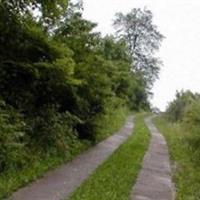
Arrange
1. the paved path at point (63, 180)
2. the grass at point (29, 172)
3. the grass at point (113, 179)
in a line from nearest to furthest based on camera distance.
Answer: the paved path at point (63, 180) < the grass at point (29, 172) < the grass at point (113, 179)

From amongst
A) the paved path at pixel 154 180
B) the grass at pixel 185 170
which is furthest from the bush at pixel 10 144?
the grass at pixel 185 170

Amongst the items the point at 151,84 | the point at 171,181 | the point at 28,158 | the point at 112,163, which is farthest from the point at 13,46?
the point at 151,84

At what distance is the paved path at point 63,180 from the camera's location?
10.8 m

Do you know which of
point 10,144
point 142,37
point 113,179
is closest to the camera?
point 10,144

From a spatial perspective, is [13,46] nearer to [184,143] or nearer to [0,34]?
[0,34]

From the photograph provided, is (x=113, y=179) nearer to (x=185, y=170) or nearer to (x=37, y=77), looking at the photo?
(x=37, y=77)

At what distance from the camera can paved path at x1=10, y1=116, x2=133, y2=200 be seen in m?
10.8

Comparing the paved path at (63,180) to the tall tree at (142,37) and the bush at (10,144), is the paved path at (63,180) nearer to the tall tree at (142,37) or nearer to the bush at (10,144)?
the bush at (10,144)

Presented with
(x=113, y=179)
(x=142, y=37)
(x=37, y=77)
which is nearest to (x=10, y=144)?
(x=113, y=179)

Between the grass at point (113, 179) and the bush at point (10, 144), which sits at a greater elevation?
the bush at point (10, 144)

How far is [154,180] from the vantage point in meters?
14.7

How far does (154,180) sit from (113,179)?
4.80 feet

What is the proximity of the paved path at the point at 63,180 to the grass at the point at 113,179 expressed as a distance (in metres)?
0.22

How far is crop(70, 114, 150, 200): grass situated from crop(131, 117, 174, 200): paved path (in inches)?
7.6
